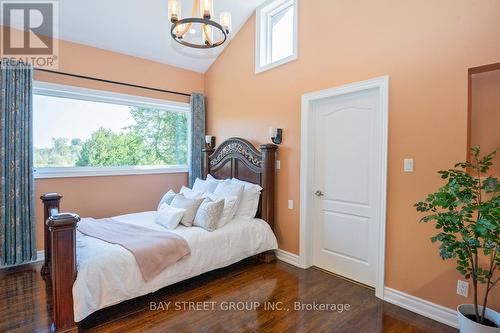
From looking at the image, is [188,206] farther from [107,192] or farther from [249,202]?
[107,192]

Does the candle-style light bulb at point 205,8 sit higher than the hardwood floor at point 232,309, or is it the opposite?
the candle-style light bulb at point 205,8

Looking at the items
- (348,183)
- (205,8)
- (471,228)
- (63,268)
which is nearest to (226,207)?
(348,183)

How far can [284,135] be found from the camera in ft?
11.9

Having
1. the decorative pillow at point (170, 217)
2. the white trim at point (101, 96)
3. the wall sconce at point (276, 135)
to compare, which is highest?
the white trim at point (101, 96)

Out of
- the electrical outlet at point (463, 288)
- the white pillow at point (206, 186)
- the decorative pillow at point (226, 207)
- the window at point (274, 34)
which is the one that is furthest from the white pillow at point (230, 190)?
the electrical outlet at point (463, 288)

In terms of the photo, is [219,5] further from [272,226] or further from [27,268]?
[27,268]

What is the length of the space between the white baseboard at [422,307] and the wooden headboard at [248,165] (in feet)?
5.16

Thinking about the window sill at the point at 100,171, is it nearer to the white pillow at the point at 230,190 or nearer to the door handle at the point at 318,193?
the white pillow at the point at 230,190

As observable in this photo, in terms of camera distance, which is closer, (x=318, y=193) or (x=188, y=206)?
(x=188, y=206)

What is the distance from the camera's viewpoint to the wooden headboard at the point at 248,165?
362 centimetres

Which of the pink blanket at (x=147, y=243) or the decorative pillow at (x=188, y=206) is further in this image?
the decorative pillow at (x=188, y=206)

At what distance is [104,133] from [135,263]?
100 inches

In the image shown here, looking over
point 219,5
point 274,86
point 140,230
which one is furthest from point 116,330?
point 219,5

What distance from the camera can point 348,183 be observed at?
3.05 meters
